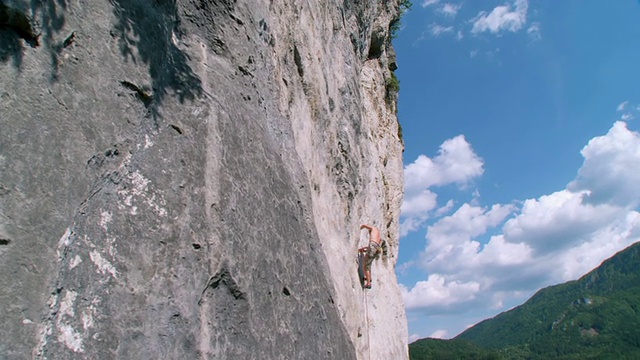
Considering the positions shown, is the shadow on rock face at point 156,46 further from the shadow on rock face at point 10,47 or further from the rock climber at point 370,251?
the rock climber at point 370,251

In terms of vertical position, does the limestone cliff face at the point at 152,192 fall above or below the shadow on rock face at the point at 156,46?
below

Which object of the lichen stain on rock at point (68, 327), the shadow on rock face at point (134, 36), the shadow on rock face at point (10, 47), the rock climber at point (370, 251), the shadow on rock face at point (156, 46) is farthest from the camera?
the rock climber at point (370, 251)

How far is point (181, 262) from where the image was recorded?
4.70 metres

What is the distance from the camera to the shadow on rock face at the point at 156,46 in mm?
5172

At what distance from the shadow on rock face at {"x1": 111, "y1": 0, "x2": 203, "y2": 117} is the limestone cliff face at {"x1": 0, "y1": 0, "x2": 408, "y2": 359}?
2 centimetres

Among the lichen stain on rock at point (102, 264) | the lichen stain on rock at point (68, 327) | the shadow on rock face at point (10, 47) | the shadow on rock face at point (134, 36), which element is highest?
the shadow on rock face at point (134, 36)

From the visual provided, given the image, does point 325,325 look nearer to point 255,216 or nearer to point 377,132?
point 255,216

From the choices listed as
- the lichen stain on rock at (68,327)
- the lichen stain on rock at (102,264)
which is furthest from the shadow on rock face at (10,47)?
the lichen stain on rock at (68,327)

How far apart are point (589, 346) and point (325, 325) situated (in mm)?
214556

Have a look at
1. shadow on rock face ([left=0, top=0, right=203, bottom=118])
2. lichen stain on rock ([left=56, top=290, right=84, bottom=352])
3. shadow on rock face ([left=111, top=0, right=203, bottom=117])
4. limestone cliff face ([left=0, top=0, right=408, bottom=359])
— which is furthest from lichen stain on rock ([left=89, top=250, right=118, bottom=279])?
shadow on rock face ([left=111, top=0, right=203, bottom=117])

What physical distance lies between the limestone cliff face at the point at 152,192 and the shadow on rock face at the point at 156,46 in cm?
2

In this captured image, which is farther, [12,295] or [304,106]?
[304,106]

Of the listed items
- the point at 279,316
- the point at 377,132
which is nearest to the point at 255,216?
the point at 279,316

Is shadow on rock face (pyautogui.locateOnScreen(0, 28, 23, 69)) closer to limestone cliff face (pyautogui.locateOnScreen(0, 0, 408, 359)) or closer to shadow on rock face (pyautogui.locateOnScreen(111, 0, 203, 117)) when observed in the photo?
limestone cliff face (pyautogui.locateOnScreen(0, 0, 408, 359))
